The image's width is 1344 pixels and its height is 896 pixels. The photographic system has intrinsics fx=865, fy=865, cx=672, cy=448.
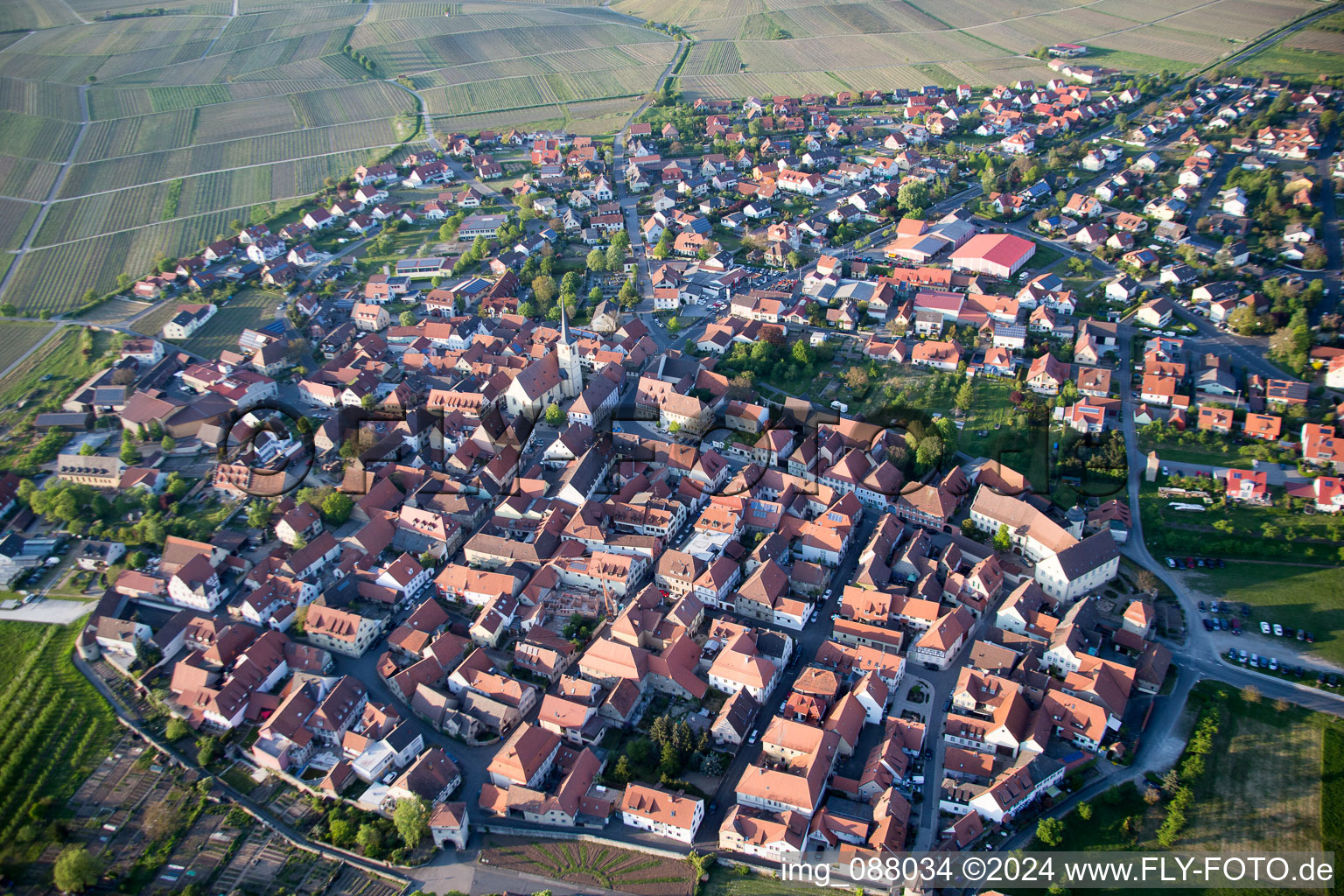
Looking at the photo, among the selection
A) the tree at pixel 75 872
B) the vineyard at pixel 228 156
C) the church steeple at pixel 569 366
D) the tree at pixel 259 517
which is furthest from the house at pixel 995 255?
the vineyard at pixel 228 156

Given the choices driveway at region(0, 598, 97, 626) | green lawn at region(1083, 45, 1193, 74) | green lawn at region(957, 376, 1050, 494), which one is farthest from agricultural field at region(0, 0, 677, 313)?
green lawn at region(957, 376, 1050, 494)

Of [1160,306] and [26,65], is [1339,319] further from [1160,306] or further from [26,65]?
[26,65]

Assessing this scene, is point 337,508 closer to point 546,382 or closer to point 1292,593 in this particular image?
point 546,382

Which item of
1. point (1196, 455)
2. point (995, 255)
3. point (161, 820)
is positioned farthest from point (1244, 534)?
point (161, 820)

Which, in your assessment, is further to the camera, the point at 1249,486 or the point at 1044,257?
the point at 1044,257

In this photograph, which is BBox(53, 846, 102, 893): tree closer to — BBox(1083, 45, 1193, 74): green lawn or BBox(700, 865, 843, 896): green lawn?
BBox(700, 865, 843, 896): green lawn

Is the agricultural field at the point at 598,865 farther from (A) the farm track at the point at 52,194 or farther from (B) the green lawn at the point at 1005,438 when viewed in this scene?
(A) the farm track at the point at 52,194

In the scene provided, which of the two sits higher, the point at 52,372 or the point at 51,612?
the point at 52,372
